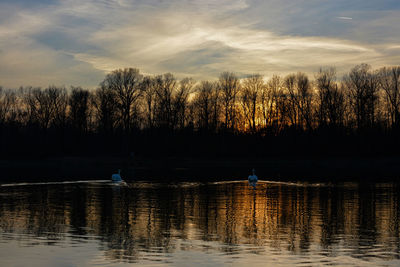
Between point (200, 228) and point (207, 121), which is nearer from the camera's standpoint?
point (200, 228)

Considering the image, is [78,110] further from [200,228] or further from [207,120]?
[200,228]

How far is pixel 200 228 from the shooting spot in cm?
2225

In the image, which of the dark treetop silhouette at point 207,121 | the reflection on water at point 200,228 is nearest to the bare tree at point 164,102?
the dark treetop silhouette at point 207,121

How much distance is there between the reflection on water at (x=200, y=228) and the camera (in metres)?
16.3

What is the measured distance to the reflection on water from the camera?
1630cm

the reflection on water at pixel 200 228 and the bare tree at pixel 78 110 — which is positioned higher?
the bare tree at pixel 78 110

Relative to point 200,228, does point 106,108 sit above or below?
above

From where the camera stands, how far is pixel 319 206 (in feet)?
101

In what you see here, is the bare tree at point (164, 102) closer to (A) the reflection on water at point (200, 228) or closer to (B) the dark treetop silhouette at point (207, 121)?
(B) the dark treetop silhouette at point (207, 121)

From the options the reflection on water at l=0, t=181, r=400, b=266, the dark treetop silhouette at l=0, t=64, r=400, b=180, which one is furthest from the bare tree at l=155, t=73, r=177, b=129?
the reflection on water at l=0, t=181, r=400, b=266

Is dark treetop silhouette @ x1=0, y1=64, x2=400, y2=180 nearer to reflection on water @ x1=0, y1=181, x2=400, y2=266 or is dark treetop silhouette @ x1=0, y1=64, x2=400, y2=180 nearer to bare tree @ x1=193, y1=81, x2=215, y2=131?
bare tree @ x1=193, y1=81, x2=215, y2=131

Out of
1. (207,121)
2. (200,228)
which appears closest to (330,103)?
(207,121)

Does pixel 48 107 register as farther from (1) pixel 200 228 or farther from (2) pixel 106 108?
(1) pixel 200 228

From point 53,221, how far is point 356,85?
Answer: 307 feet
